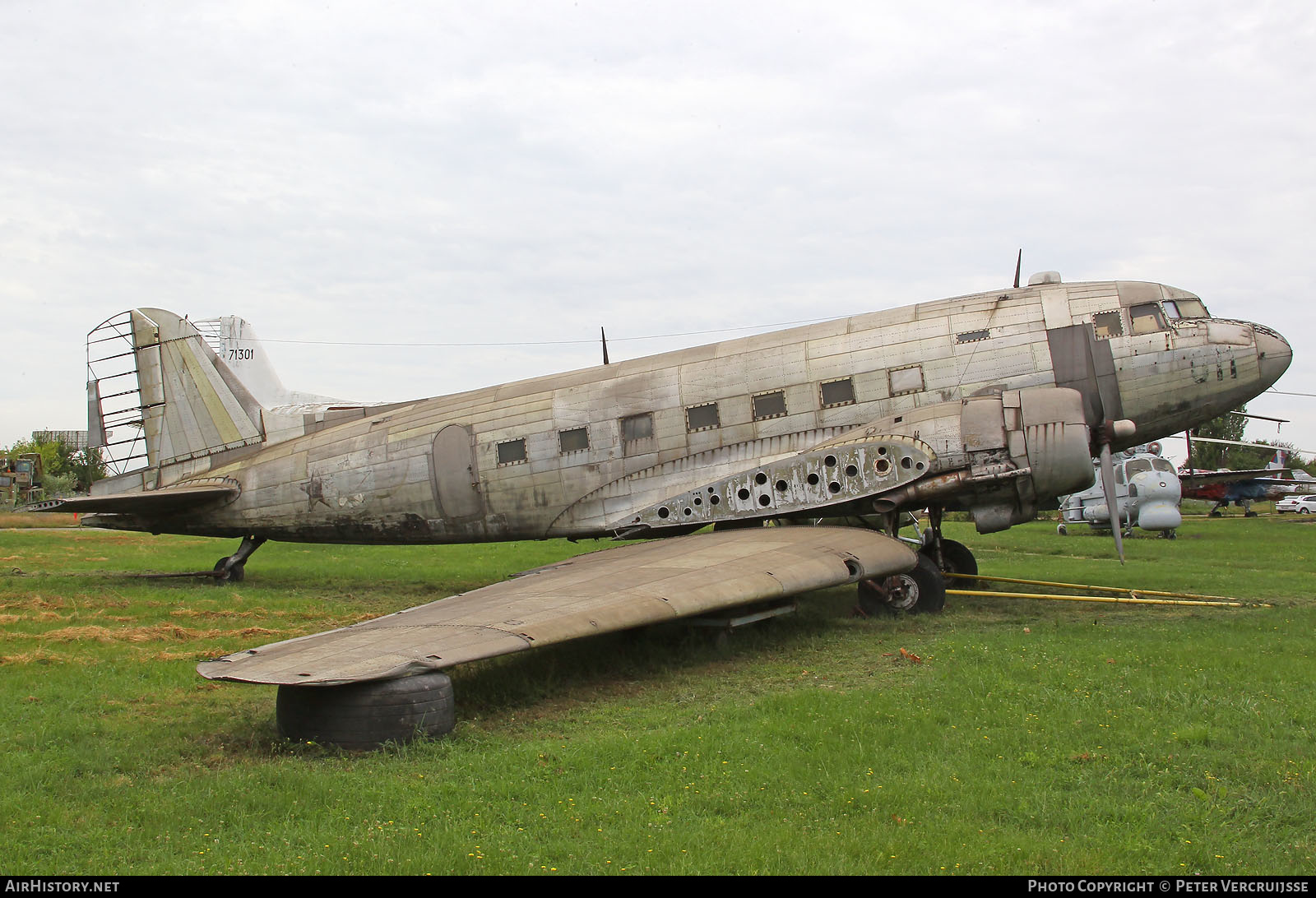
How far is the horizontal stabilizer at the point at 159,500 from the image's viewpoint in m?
16.6

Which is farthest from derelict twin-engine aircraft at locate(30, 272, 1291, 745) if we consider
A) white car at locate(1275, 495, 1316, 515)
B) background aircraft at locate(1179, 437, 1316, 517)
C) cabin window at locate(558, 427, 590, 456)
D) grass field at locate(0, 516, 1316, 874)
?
white car at locate(1275, 495, 1316, 515)

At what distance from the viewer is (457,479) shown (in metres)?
17.0

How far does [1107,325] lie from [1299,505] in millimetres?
65078

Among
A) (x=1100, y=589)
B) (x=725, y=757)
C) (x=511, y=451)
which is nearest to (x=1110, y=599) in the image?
(x=1100, y=589)

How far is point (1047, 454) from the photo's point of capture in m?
13.6

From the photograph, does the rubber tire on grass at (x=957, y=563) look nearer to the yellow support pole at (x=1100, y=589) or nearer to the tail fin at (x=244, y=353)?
the yellow support pole at (x=1100, y=589)

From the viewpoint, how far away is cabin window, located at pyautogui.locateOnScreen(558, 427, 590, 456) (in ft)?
54.3

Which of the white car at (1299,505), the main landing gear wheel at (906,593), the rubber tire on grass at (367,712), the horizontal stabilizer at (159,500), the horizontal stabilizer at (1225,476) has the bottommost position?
the white car at (1299,505)

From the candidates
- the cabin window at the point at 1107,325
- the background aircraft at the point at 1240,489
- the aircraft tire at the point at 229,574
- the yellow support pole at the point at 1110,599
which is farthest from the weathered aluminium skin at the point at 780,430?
the background aircraft at the point at 1240,489

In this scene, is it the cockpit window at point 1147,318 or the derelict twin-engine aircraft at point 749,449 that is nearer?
the derelict twin-engine aircraft at point 749,449

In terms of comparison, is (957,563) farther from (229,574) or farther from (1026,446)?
(229,574)

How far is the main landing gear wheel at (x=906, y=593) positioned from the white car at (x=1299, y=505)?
62737 mm
